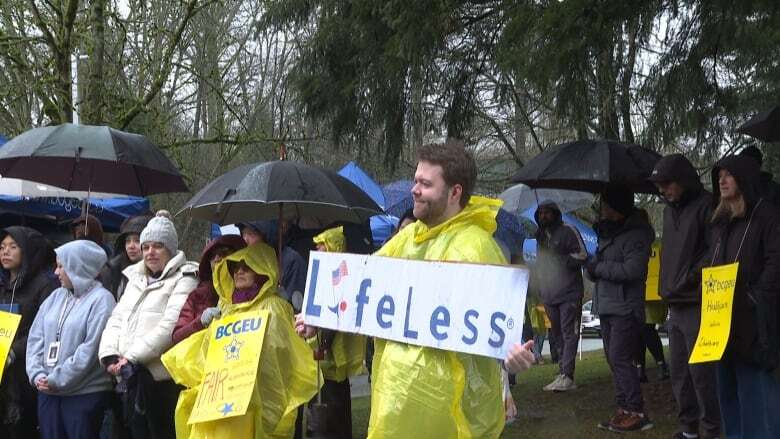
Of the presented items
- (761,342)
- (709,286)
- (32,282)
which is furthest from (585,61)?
(32,282)

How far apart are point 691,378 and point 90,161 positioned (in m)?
5.01

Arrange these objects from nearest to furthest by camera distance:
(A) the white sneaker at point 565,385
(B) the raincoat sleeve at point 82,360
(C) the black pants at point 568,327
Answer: (B) the raincoat sleeve at point 82,360, (C) the black pants at point 568,327, (A) the white sneaker at point 565,385

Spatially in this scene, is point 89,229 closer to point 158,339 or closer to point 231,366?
point 158,339

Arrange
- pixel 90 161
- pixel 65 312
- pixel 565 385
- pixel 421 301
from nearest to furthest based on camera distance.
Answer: pixel 421 301, pixel 65 312, pixel 90 161, pixel 565 385

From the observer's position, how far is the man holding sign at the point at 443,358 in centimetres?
400

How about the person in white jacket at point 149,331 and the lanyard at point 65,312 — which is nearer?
the person in white jacket at point 149,331

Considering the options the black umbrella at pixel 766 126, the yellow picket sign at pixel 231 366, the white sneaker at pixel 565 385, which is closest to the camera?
the yellow picket sign at pixel 231 366

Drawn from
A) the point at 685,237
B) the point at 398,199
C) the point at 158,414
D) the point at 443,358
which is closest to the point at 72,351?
the point at 158,414

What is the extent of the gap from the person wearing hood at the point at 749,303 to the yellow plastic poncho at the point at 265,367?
8.50 feet

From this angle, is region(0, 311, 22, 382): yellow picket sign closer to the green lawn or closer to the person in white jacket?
the person in white jacket

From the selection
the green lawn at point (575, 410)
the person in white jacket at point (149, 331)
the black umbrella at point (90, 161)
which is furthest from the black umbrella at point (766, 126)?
the black umbrella at point (90, 161)

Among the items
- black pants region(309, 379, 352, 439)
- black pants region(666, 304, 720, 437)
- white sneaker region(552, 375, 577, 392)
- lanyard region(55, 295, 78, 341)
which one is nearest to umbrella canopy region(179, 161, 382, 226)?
lanyard region(55, 295, 78, 341)

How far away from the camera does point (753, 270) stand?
222 inches

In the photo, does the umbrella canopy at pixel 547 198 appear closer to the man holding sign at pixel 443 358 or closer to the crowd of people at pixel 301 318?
the crowd of people at pixel 301 318
